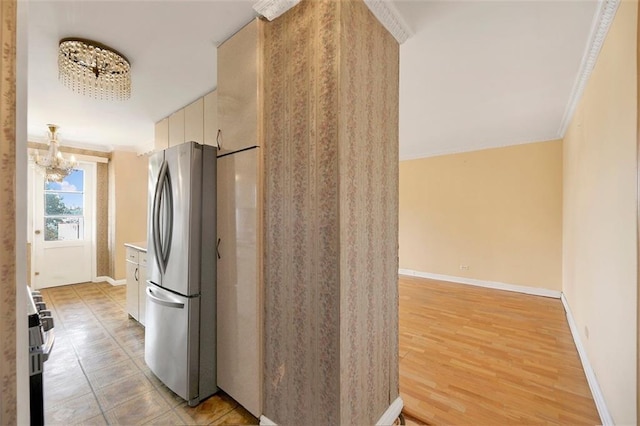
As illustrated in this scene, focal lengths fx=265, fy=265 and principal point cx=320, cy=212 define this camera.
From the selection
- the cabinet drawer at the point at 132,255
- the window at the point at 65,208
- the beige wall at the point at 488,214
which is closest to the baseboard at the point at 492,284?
the beige wall at the point at 488,214

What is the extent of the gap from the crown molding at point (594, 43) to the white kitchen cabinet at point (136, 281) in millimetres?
4182

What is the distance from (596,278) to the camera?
2047 millimetres

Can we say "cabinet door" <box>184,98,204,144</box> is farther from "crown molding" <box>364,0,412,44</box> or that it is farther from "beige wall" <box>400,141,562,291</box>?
"beige wall" <box>400,141,562,291</box>

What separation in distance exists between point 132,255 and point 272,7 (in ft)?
9.98

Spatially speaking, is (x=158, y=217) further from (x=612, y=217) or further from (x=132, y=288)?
(x=612, y=217)

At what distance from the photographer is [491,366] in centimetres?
229

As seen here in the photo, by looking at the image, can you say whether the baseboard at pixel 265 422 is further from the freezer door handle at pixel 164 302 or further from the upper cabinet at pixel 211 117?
the upper cabinet at pixel 211 117

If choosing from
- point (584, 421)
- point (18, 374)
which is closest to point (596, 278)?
point (584, 421)

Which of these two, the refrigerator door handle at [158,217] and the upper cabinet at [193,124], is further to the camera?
the upper cabinet at [193,124]

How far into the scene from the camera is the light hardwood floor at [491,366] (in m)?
1.78

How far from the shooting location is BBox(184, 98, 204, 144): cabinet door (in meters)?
2.71

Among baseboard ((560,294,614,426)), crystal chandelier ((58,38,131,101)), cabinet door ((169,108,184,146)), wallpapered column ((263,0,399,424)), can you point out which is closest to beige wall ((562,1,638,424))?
baseboard ((560,294,614,426))

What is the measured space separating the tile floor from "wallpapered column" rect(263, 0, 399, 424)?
22.8 inches

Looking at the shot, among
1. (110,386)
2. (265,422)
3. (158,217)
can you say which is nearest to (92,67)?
(158,217)
